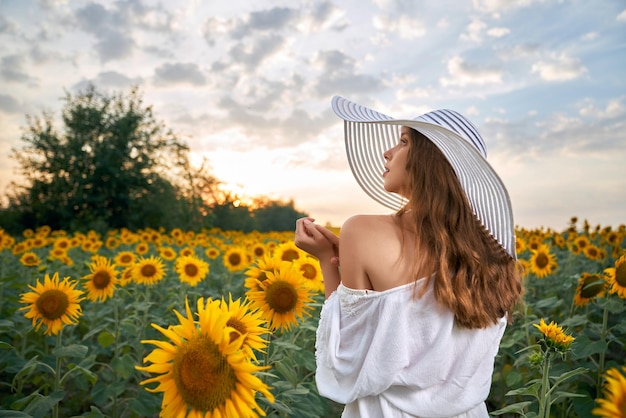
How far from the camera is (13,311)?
Result: 4.56 m

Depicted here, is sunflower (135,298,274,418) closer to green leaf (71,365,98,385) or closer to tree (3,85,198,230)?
green leaf (71,365,98,385)

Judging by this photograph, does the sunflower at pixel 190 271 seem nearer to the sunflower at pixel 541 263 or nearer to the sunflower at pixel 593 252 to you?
the sunflower at pixel 541 263

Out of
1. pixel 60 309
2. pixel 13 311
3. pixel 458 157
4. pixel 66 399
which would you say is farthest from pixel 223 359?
pixel 13 311

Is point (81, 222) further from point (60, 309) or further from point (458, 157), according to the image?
point (458, 157)

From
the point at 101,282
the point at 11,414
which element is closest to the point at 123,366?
the point at 101,282

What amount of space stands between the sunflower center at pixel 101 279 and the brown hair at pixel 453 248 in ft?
9.54

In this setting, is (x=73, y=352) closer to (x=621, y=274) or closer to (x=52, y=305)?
(x=52, y=305)

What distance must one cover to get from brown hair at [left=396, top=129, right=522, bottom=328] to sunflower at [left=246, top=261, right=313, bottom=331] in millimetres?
848

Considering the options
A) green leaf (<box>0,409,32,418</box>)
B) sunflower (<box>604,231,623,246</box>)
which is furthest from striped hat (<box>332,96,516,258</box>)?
sunflower (<box>604,231,623,246</box>)

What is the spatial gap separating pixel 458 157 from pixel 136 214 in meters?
17.3

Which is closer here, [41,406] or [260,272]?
[41,406]

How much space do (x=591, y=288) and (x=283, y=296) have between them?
2.35 meters

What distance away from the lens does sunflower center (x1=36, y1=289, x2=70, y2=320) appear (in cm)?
321

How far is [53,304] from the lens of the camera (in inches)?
126
